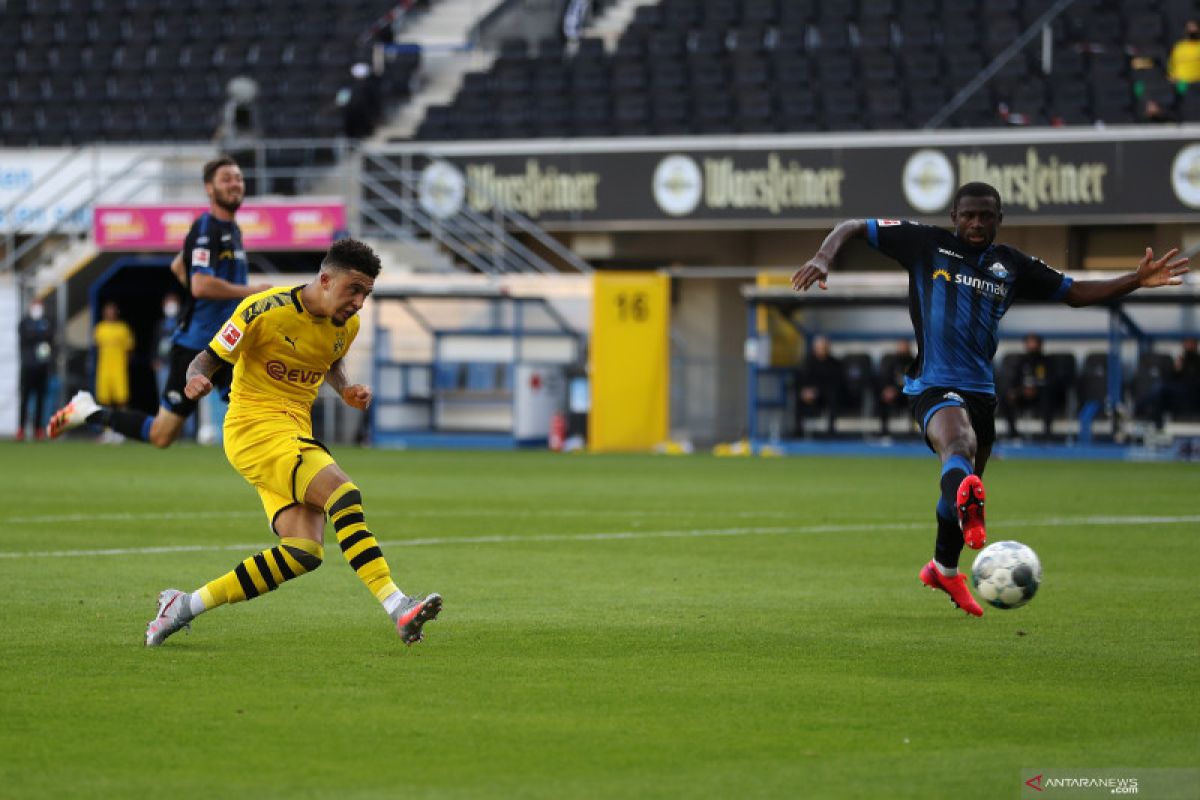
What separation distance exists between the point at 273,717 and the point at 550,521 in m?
8.95

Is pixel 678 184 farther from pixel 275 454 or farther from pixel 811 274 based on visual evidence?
pixel 275 454

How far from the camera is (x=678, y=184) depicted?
31.3 m

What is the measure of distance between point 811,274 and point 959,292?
1.05m

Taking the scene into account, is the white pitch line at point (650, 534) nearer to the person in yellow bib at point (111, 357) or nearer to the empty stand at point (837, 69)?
the empty stand at point (837, 69)

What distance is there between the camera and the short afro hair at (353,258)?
789cm

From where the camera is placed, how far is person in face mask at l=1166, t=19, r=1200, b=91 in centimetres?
2927

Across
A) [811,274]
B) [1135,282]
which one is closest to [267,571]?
[811,274]

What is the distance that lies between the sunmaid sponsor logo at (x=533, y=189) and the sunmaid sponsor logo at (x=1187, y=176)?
8.98 metres

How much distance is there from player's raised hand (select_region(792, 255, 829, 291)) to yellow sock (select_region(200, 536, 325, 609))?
246 cm

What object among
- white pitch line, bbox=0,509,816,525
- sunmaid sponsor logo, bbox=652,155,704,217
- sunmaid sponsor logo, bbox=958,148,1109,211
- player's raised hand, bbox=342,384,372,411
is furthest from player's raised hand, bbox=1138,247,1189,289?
sunmaid sponsor logo, bbox=652,155,704,217

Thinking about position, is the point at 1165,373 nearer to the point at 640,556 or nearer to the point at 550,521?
the point at 550,521

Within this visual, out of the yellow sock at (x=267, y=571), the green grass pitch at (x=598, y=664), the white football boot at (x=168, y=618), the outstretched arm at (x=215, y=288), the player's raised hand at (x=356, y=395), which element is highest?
the outstretched arm at (x=215, y=288)

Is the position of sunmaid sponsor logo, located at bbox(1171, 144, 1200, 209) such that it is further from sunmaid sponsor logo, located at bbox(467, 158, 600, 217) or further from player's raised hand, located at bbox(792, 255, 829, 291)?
player's raised hand, located at bbox(792, 255, 829, 291)

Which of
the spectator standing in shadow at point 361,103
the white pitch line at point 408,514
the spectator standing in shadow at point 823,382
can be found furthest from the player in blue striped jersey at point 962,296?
the spectator standing in shadow at point 361,103
